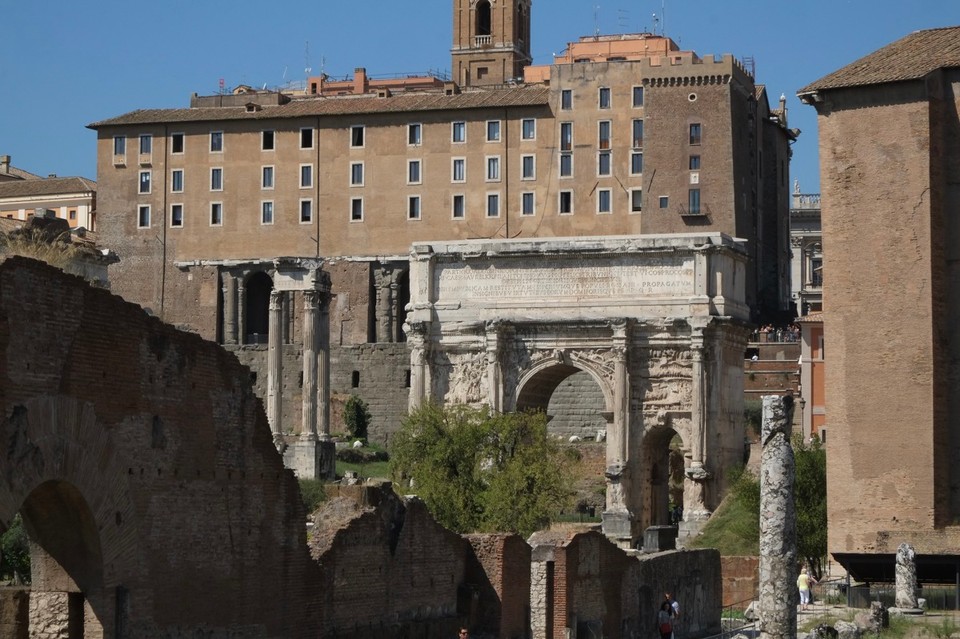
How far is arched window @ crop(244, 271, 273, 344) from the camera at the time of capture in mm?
92375

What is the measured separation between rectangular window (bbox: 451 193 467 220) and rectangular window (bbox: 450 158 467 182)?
666 millimetres

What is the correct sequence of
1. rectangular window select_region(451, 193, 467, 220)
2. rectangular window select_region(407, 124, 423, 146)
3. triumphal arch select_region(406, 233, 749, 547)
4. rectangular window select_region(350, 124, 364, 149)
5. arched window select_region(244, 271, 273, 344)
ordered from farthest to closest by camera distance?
arched window select_region(244, 271, 273, 344) → rectangular window select_region(350, 124, 364, 149) → rectangular window select_region(407, 124, 423, 146) → rectangular window select_region(451, 193, 467, 220) → triumphal arch select_region(406, 233, 749, 547)

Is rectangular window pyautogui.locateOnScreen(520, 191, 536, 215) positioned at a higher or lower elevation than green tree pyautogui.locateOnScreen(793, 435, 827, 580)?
higher

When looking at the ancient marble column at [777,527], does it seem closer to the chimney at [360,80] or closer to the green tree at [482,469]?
the green tree at [482,469]

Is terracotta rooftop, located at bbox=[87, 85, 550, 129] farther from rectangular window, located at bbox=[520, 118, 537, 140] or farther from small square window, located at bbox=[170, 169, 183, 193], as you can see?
small square window, located at bbox=[170, 169, 183, 193]

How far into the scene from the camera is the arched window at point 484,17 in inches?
4193

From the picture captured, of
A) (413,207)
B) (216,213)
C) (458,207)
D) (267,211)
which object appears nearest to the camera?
(458,207)

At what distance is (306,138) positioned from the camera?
91.2 meters

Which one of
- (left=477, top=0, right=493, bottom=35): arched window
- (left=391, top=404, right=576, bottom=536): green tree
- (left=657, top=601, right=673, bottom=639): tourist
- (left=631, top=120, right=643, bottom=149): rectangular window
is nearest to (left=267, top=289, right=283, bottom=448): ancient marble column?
(left=391, top=404, right=576, bottom=536): green tree

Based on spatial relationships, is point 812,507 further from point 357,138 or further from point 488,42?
point 488,42

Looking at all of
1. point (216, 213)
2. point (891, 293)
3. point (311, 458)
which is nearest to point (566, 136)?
point (216, 213)

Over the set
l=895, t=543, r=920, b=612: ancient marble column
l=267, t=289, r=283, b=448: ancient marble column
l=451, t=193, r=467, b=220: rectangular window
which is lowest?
l=895, t=543, r=920, b=612: ancient marble column

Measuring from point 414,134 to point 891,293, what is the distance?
165 ft

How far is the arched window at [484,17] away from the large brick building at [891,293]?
215 feet
